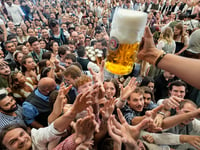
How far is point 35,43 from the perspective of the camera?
262 centimetres

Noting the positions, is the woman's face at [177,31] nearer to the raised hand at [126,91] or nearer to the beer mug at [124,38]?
the raised hand at [126,91]

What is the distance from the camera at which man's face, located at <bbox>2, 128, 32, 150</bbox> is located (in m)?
0.94

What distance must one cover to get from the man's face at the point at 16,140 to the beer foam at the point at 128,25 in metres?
0.86

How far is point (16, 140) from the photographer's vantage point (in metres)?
0.95

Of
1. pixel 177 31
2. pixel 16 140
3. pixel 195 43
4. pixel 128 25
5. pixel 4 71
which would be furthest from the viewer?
pixel 177 31

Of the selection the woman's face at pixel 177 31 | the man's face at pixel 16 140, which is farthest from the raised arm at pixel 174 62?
the woman's face at pixel 177 31

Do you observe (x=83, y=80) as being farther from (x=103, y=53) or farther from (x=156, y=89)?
(x=103, y=53)

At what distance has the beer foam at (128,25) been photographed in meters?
0.83

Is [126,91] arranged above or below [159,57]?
below

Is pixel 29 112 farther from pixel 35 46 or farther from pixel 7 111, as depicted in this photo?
pixel 35 46

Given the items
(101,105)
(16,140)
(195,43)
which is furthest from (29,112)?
(195,43)

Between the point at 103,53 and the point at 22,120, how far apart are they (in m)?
1.90

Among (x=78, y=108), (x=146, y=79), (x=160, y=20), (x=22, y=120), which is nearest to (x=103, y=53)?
(x=146, y=79)

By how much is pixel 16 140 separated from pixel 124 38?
912 millimetres
